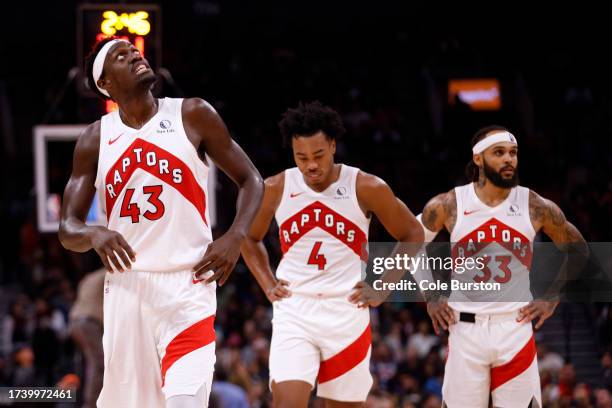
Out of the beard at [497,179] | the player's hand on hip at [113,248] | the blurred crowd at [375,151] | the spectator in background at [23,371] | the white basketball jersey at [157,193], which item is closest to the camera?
the player's hand on hip at [113,248]

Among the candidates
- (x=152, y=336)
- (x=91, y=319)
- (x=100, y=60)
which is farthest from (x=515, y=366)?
(x=91, y=319)

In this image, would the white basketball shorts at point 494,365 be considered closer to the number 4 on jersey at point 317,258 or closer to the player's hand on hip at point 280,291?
the number 4 on jersey at point 317,258

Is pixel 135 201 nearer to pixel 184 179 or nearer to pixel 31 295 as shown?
pixel 184 179

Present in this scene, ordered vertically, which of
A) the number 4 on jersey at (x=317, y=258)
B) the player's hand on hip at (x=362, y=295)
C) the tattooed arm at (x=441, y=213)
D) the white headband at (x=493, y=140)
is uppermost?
the white headband at (x=493, y=140)

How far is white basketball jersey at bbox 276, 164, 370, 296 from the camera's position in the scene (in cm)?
641

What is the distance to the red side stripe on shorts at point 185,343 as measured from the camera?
482cm

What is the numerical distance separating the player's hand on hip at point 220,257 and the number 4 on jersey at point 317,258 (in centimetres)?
157

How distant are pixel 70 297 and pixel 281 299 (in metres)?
8.31

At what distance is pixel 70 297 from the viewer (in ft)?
46.4

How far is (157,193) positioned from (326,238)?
66.8 inches

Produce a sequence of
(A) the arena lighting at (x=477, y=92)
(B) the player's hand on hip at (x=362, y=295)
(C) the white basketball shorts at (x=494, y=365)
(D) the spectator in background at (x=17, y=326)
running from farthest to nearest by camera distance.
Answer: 1. (A) the arena lighting at (x=477, y=92)
2. (D) the spectator in background at (x=17, y=326)
3. (B) the player's hand on hip at (x=362, y=295)
4. (C) the white basketball shorts at (x=494, y=365)

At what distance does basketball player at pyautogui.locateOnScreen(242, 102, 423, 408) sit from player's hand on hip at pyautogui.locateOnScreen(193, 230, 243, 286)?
1.49 meters

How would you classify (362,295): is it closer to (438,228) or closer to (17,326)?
(438,228)

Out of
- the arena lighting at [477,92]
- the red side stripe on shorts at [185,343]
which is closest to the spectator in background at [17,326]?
the arena lighting at [477,92]
